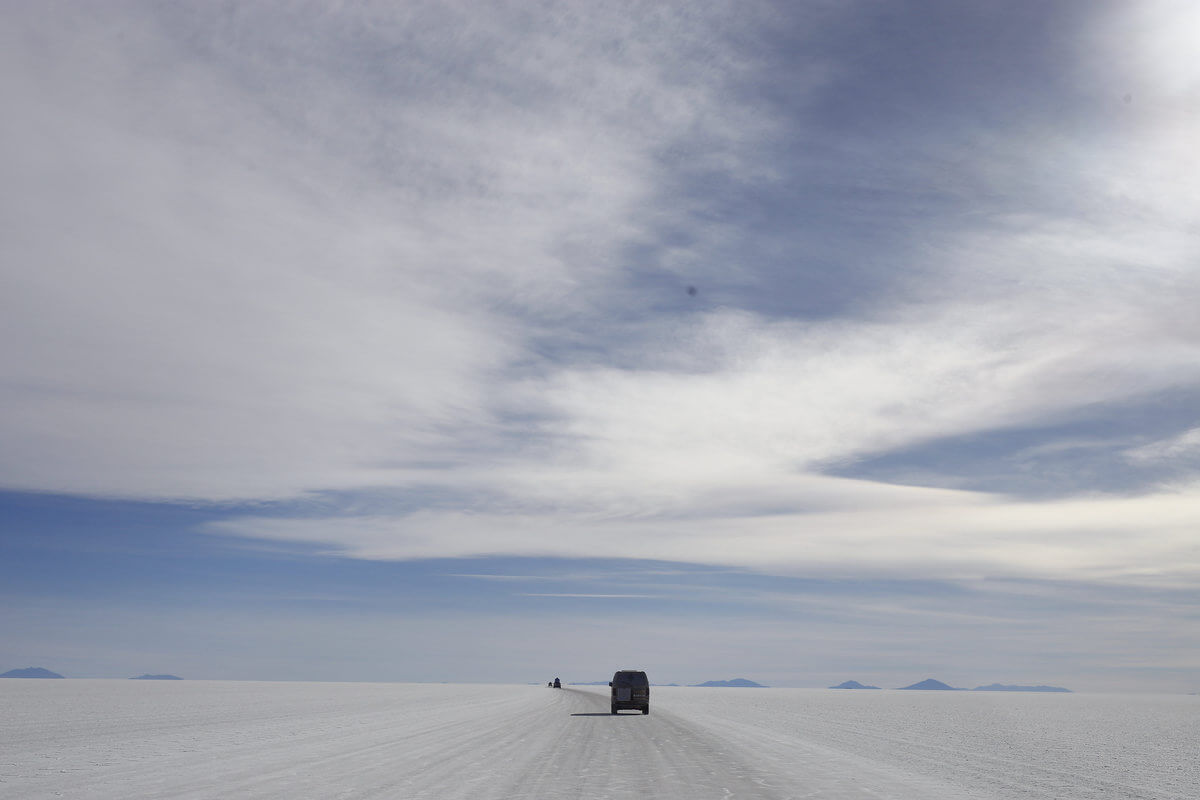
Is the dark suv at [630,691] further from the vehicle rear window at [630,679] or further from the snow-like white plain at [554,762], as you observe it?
the snow-like white plain at [554,762]

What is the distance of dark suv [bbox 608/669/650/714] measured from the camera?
4944 centimetres

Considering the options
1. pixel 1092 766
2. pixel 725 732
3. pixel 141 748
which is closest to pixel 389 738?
pixel 141 748

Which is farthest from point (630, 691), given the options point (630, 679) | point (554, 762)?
point (554, 762)

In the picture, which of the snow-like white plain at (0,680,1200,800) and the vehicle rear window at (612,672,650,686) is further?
the vehicle rear window at (612,672,650,686)

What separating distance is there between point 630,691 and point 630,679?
78 cm

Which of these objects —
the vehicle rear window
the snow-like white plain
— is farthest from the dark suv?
the snow-like white plain

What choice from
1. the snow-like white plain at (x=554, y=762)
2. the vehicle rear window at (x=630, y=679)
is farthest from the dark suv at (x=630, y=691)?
the snow-like white plain at (x=554, y=762)

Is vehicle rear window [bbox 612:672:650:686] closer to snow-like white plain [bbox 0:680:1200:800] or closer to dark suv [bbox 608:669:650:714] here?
dark suv [bbox 608:669:650:714]

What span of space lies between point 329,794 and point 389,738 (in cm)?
1601

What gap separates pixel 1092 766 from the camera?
2716 centimetres

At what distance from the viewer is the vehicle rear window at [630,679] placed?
5006 centimetres

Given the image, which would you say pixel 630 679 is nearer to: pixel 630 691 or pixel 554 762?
pixel 630 691

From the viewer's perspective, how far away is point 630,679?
1982 inches

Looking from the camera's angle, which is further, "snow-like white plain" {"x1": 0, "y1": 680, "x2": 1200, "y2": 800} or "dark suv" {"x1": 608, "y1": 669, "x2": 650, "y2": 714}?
"dark suv" {"x1": 608, "y1": 669, "x2": 650, "y2": 714}
